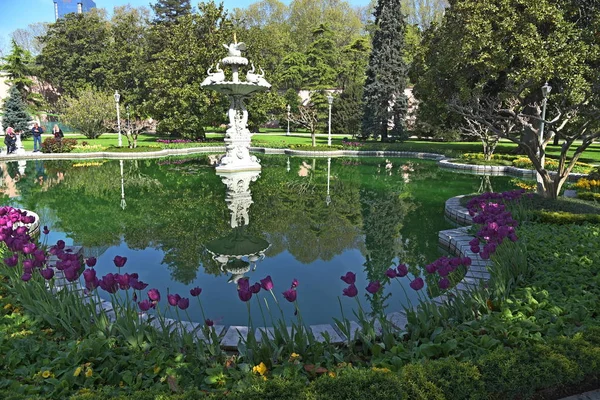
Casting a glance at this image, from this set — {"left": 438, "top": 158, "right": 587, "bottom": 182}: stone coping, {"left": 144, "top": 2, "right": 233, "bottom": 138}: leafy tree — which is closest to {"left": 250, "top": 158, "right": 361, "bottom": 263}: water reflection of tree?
{"left": 438, "top": 158, "right": 587, "bottom": 182}: stone coping

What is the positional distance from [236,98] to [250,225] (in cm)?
1207

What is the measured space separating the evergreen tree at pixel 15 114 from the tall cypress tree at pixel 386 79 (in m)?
28.4

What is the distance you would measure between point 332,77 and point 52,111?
3302 cm

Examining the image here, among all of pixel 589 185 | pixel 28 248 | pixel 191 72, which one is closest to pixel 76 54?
pixel 191 72

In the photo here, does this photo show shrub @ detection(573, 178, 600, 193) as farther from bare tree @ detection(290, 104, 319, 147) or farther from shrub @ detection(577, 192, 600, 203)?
bare tree @ detection(290, 104, 319, 147)

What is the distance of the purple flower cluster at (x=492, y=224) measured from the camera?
14.4 ft

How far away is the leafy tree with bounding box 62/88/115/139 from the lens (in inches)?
1232

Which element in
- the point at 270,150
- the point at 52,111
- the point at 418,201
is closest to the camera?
the point at 418,201

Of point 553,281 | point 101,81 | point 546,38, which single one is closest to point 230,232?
point 553,281

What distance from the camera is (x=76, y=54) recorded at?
45.2m

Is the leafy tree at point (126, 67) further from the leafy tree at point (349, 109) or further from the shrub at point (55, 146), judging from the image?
the leafy tree at point (349, 109)

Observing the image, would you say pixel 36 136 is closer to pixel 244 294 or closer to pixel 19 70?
pixel 244 294

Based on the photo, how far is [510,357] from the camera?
3.21 meters

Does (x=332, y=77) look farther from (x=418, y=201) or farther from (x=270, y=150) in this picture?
(x=418, y=201)
